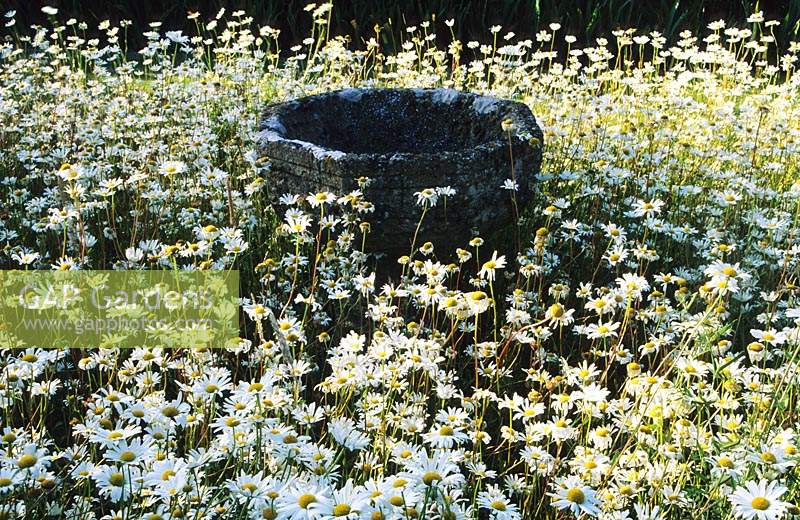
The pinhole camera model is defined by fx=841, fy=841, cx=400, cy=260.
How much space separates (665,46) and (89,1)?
19.6ft

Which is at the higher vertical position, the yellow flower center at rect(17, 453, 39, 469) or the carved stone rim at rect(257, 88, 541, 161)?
the carved stone rim at rect(257, 88, 541, 161)

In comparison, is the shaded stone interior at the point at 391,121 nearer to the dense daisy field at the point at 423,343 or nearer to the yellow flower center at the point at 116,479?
the dense daisy field at the point at 423,343

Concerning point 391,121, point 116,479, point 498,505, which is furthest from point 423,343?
point 391,121

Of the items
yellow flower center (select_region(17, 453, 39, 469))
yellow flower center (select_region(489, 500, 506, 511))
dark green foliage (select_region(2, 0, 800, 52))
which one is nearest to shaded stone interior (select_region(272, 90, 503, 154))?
yellow flower center (select_region(489, 500, 506, 511))

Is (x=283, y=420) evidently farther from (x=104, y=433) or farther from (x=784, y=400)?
(x=784, y=400)

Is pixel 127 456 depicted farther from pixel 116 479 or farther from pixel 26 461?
pixel 26 461

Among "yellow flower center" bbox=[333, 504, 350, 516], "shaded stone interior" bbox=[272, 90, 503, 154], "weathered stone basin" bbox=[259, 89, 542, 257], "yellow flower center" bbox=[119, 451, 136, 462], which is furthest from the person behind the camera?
"shaded stone interior" bbox=[272, 90, 503, 154]

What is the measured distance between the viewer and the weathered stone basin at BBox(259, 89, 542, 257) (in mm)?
3404

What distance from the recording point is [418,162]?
3383 mm

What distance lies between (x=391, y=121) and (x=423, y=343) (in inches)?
85.3

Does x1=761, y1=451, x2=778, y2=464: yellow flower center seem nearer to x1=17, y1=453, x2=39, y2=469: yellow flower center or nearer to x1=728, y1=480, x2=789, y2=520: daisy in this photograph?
x1=728, y1=480, x2=789, y2=520: daisy

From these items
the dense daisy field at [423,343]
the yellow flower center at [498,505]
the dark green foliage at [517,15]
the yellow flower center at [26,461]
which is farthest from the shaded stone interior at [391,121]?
the dark green foliage at [517,15]

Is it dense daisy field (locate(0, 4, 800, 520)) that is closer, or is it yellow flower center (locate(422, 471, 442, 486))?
yellow flower center (locate(422, 471, 442, 486))

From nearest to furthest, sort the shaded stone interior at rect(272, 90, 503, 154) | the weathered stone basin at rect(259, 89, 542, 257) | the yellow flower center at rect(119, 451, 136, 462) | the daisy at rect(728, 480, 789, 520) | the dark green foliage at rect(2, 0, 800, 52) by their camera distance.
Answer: the daisy at rect(728, 480, 789, 520) → the yellow flower center at rect(119, 451, 136, 462) → the weathered stone basin at rect(259, 89, 542, 257) → the shaded stone interior at rect(272, 90, 503, 154) → the dark green foliage at rect(2, 0, 800, 52)
